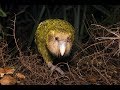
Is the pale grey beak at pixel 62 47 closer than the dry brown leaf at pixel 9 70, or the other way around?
the pale grey beak at pixel 62 47

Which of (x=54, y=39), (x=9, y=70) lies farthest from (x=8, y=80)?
(x=54, y=39)

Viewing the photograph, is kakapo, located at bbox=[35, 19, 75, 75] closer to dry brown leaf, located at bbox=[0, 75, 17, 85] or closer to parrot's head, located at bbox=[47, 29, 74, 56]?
parrot's head, located at bbox=[47, 29, 74, 56]

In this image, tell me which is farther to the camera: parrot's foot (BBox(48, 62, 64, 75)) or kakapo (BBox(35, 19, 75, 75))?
parrot's foot (BBox(48, 62, 64, 75))

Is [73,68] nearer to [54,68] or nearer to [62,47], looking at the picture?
[54,68]

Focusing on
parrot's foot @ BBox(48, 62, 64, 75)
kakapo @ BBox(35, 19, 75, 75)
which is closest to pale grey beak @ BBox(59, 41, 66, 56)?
kakapo @ BBox(35, 19, 75, 75)

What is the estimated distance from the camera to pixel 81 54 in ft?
3.98

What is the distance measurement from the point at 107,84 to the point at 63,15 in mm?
427

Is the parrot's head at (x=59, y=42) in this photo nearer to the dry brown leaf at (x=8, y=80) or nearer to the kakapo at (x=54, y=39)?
the kakapo at (x=54, y=39)

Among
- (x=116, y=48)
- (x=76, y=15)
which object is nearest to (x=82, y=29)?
(x=76, y=15)

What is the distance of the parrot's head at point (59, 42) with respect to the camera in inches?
37.2

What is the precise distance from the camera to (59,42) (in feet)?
3.11

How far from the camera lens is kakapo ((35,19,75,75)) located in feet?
3.10

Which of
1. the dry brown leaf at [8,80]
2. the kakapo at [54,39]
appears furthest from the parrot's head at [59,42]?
the dry brown leaf at [8,80]

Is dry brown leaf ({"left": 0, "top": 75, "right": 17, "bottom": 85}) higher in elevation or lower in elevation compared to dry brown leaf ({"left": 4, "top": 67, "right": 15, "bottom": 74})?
lower
